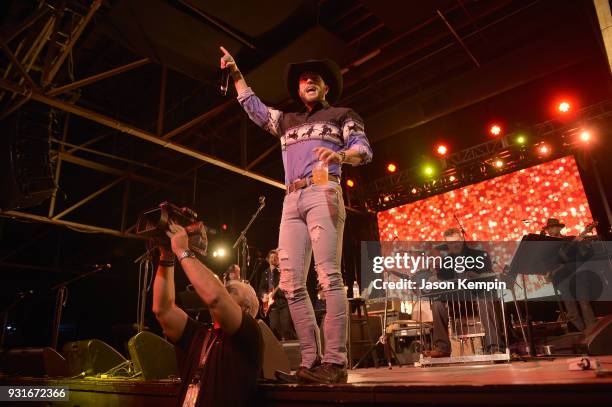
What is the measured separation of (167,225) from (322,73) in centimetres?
153

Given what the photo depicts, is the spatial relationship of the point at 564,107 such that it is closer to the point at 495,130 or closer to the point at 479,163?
the point at 495,130

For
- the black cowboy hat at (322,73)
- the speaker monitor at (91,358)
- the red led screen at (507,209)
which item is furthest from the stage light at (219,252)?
the black cowboy hat at (322,73)

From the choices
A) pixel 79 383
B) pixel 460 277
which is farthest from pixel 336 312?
pixel 460 277

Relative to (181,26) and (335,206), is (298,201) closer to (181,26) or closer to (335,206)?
(335,206)

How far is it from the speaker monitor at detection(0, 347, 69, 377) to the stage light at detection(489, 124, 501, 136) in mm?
8166

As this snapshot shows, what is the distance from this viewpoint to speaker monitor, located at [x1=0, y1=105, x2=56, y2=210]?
217 inches

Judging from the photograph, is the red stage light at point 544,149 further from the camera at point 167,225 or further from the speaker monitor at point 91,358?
the speaker monitor at point 91,358

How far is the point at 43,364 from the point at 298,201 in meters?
3.66

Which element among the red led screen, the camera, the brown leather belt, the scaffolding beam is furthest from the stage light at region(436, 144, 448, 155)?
the camera

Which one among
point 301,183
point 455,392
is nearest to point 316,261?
point 301,183

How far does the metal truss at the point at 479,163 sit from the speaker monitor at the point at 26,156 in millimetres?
6371

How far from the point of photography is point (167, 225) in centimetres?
201

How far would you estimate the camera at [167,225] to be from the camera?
1.98m

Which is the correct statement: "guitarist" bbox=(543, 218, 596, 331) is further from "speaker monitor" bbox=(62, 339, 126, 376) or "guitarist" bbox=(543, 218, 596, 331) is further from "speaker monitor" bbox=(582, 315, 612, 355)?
"speaker monitor" bbox=(62, 339, 126, 376)
